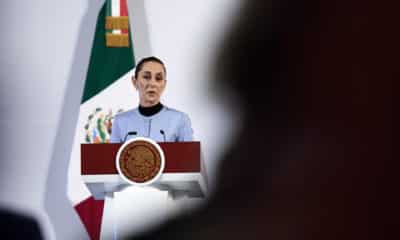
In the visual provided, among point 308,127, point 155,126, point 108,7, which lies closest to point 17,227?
point 155,126

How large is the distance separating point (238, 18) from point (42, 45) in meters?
0.77

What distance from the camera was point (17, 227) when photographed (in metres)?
3.31

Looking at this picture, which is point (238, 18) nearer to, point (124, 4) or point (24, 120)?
point (124, 4)

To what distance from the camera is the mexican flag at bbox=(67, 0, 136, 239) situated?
10.8 feet

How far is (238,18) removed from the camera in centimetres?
342

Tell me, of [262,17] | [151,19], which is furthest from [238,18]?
[151,19]

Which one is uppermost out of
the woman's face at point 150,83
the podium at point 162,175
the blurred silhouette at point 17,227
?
the woman's face at point 150,83

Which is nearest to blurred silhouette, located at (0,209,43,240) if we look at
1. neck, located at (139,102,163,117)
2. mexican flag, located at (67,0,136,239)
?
mexican flag, located at (67,0,136,239)

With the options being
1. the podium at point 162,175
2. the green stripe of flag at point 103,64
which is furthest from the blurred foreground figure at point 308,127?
the green stripe of flag at point 103,64

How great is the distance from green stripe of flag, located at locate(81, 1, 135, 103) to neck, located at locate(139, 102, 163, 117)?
0.15 metres

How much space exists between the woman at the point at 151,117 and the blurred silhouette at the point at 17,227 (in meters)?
0.44

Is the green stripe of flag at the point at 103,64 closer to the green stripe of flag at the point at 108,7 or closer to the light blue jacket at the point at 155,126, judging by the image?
the green stripe of flag at the point at 108,7

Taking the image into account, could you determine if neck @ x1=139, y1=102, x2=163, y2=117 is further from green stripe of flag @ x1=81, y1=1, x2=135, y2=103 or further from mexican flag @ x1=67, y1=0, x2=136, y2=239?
green stripe of flag @ x1=81, y1=1, x2=135, y2=103

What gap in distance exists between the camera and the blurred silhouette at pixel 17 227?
3.30 metres
